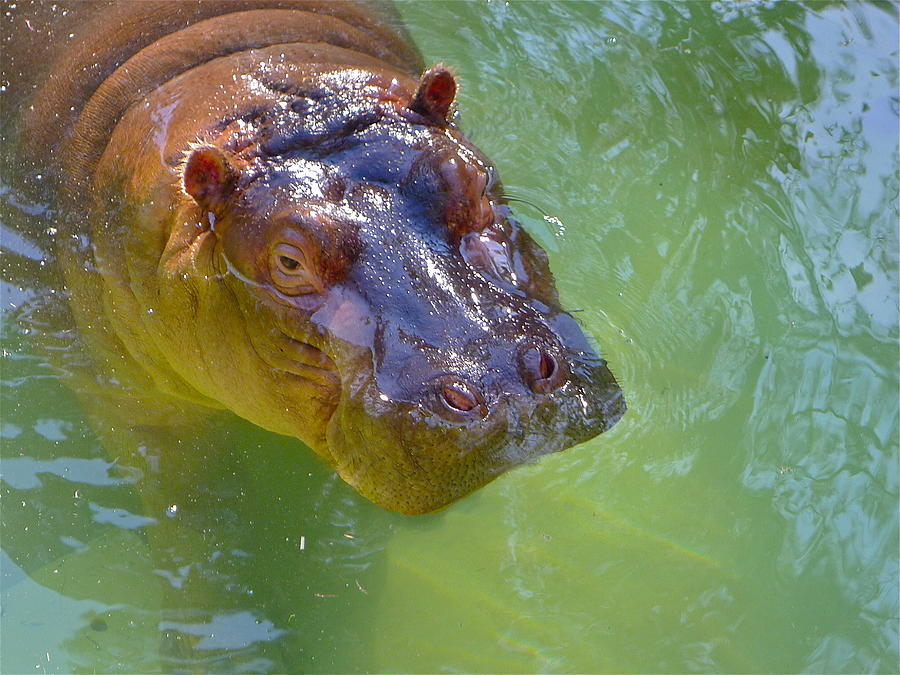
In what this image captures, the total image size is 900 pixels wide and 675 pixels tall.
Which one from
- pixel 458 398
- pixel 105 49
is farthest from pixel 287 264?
pixel 105 49

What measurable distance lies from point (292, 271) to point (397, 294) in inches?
16.7

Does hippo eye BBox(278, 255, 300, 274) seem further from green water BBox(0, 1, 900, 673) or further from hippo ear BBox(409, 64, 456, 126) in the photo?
green water BBox(0, 1, 900, 673)

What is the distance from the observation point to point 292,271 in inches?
125

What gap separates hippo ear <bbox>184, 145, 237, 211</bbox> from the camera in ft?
10.8

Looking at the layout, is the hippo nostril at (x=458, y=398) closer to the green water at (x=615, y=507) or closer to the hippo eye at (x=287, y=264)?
the hippo eye at (x=287, y=264)

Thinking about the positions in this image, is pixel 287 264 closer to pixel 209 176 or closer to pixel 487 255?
pixel 209 176

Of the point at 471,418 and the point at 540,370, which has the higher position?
the point at 540,370

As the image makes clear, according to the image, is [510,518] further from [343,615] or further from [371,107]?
[371,107]

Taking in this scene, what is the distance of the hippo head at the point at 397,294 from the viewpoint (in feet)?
9.12

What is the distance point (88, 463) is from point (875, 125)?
475cm

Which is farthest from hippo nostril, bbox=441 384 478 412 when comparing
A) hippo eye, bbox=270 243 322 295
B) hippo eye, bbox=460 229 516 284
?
hippo eye, bbox=270 243 322 295

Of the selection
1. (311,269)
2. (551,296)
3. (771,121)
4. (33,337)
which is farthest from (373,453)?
(771,121)

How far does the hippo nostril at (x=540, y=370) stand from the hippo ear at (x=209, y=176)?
133cm

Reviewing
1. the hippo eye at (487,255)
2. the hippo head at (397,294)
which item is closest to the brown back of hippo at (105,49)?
the hippo head at (397,294)
